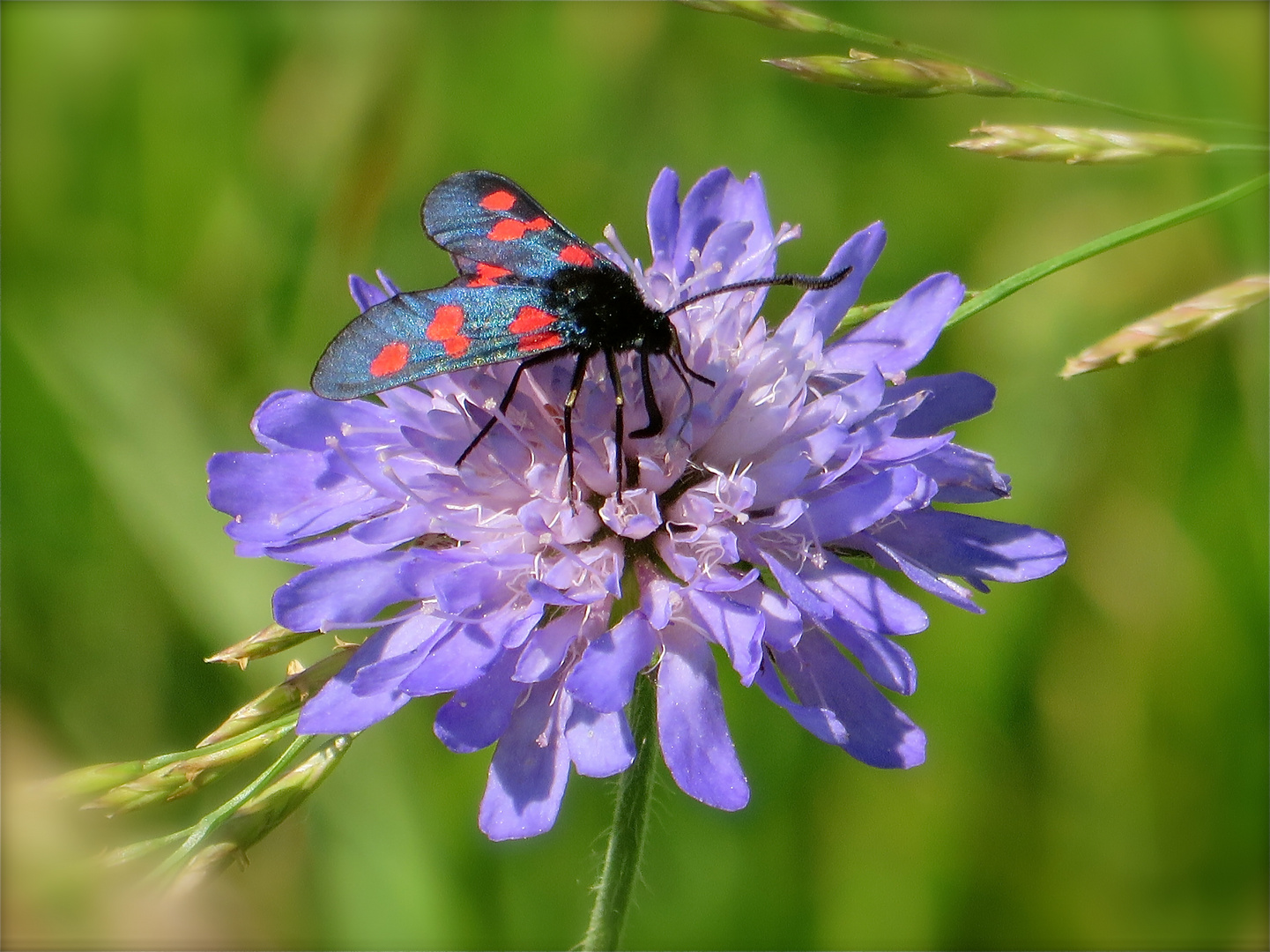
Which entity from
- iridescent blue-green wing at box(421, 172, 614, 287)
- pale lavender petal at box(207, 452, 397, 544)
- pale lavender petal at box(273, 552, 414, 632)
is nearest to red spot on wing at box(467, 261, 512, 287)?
iridescent blue-green wing at box(421, 172, 614, 287)

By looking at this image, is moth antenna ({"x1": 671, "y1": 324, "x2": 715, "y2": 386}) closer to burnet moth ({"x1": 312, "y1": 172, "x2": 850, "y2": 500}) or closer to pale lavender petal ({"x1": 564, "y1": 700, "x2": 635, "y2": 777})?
burnet moth ({"x1": 312, "y1": 172, "x2": 850, "y2": 500})

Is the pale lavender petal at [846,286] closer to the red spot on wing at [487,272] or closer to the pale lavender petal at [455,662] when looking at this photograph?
the red spot on wing at [487,272]

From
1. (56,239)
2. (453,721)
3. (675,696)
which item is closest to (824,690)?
(675,696)

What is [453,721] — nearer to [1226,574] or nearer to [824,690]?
[824,690]

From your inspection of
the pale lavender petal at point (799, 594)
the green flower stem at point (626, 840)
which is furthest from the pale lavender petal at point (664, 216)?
the green flower stem at point (626, 840)

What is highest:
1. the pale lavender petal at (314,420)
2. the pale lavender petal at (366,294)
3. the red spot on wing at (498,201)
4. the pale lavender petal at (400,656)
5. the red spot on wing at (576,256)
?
the red spot on wing at (498,201)

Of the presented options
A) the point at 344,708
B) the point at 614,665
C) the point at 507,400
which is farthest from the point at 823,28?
the point at 344,708
